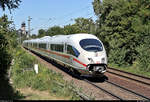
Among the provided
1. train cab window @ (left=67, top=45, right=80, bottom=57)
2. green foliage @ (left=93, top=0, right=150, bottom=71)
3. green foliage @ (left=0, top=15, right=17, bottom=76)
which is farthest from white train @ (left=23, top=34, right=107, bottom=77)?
green foliage @ (left=93, top=0, right=150, bottom=71)

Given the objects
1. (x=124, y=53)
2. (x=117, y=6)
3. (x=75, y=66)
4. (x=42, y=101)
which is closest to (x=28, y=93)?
(x=42, y=101)

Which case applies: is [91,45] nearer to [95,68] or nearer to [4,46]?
[95,68]

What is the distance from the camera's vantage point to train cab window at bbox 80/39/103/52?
14.5 m

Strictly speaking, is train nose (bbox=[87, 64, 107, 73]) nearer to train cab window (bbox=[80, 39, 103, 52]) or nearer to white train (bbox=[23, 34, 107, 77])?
white train (bbox=[23, 34, 107, 77])

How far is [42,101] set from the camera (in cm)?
873

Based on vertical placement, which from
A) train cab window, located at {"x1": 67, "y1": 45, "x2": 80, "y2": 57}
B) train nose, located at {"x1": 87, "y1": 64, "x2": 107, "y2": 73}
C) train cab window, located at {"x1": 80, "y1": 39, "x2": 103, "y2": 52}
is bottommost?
train nose, located at {"x1": 87, "y1": 64, "x2": 107, "y2": 73}

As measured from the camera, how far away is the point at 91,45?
1476cm

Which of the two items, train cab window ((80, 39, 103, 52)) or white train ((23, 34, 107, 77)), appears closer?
white train ((23, 34, 107, 77))

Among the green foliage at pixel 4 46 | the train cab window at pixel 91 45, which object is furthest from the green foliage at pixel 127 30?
the green foliage at pixel 4 46

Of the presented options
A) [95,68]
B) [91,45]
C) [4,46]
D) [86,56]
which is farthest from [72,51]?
[4,46]

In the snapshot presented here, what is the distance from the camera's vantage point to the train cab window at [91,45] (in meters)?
14.5

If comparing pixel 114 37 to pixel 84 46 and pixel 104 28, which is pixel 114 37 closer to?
pixel 104 28

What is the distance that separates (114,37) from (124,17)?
290 cm

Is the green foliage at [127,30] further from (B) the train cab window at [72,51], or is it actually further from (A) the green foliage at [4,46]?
(A) the green foliage at [4,46]
